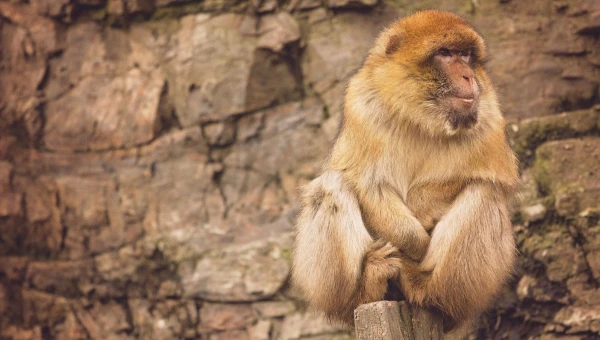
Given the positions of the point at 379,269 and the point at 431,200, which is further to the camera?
the point at 431,200

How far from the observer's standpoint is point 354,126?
15.7ft

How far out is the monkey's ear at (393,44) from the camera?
15.8 ft

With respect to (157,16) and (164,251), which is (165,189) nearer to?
(164,251)

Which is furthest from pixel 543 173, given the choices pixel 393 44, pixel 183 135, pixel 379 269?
pixel 183 135

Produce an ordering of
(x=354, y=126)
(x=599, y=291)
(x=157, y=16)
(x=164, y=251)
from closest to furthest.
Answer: (x=354, y=126) < (x=599, y=291) < (x=164, y=251) < (x=157, y=16)

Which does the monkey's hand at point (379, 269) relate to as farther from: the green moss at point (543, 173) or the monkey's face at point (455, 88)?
the green moss at point (543, 173)

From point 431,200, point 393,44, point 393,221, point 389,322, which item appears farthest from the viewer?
point 393,44

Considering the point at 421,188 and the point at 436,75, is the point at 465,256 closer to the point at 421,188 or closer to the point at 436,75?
the point at 421,188

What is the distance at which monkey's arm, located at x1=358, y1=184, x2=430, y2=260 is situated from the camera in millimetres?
4590

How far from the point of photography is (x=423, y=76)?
466 cm

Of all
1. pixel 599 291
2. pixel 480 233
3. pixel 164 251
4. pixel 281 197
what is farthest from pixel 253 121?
pixel 480 233

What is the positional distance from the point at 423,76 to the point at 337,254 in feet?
3.53

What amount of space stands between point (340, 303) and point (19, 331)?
16.2 ft

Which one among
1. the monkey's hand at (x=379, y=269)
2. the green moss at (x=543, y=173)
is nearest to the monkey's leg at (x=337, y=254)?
the monkey's hand at (x=379, y=269)
